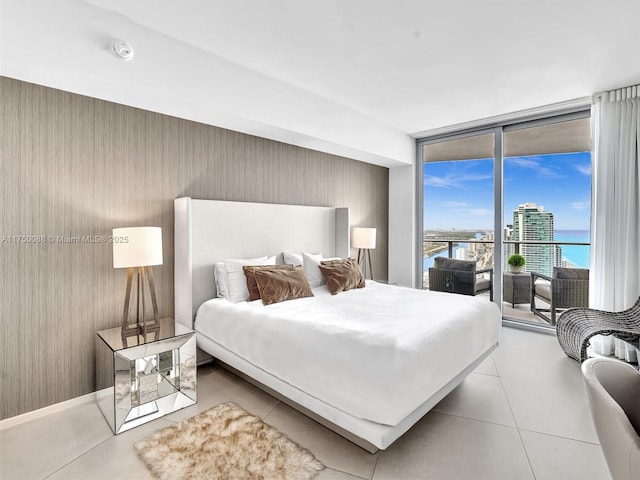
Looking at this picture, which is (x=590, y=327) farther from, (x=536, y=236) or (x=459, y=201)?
(x=459, y=201)

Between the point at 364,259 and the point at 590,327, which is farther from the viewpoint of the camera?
the point at 364,259

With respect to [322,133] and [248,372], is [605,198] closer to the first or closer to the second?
[322,133]

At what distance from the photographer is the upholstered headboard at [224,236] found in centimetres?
301

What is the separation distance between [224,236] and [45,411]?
187 cm

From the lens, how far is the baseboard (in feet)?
7.26

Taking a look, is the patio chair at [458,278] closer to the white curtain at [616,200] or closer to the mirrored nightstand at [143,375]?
the white curtain at [616,200]

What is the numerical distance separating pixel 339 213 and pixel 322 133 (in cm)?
126

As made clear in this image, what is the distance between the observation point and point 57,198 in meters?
2.41

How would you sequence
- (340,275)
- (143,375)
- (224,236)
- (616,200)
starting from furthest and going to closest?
(340,275) → (616,200) → (224,236) → (143,375)

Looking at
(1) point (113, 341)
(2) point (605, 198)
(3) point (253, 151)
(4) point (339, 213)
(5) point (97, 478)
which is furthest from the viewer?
(4) point (339, 213)

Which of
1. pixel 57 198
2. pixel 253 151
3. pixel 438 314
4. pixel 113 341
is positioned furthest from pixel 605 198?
pixel 57 198

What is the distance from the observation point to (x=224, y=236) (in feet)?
10.9

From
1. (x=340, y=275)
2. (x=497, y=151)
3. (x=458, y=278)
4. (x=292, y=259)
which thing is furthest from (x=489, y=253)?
(x=292, y=259)

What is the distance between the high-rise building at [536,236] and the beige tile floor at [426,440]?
6.37 feet
